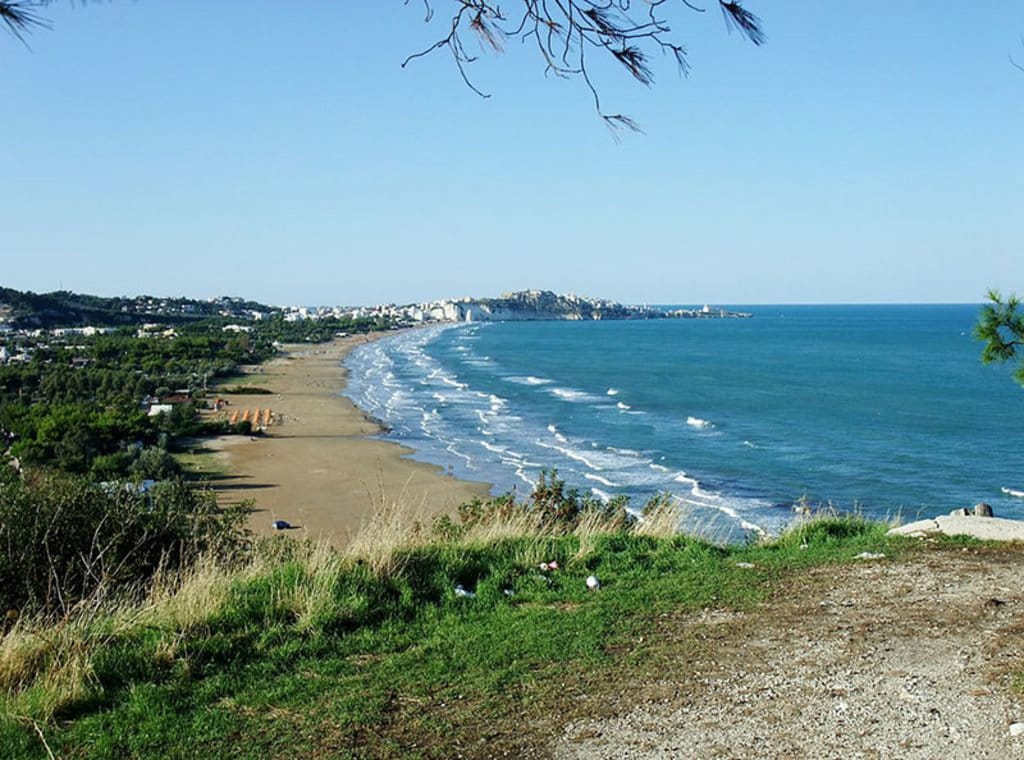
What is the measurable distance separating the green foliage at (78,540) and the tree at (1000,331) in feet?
22.7

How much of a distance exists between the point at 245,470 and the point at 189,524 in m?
28.0

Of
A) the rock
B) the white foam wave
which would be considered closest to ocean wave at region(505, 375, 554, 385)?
the white foam wave

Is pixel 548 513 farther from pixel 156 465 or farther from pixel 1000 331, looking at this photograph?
pixel 156 465

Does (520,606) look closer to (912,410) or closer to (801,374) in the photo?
(912,410)

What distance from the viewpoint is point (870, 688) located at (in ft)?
15.8

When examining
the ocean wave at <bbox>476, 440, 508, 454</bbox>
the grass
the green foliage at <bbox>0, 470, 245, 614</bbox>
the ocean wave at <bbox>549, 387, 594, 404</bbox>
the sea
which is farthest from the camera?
the ocean wave at <bbox>549, 387, 594, 404</bbox>

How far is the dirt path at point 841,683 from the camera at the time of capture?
416 cm

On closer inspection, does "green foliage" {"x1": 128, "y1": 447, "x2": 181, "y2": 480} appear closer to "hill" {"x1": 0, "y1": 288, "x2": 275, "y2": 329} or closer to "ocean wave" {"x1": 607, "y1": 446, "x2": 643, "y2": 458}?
"ocean wave" {"x1": 607, "y1": 446, "x2": 643, "y2": 458}

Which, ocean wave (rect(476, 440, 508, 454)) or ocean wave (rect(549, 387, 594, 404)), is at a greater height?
ocean wave (rect(549, 387, 594, 404))

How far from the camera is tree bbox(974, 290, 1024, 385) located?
762cm

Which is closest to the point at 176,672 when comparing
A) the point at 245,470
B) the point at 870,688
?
the point at 870,688

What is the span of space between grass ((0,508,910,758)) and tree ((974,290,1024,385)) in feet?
6.80

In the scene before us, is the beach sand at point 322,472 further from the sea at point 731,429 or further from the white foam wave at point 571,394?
the white foam wave at point 571,394

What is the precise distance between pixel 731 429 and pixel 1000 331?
3690cm
